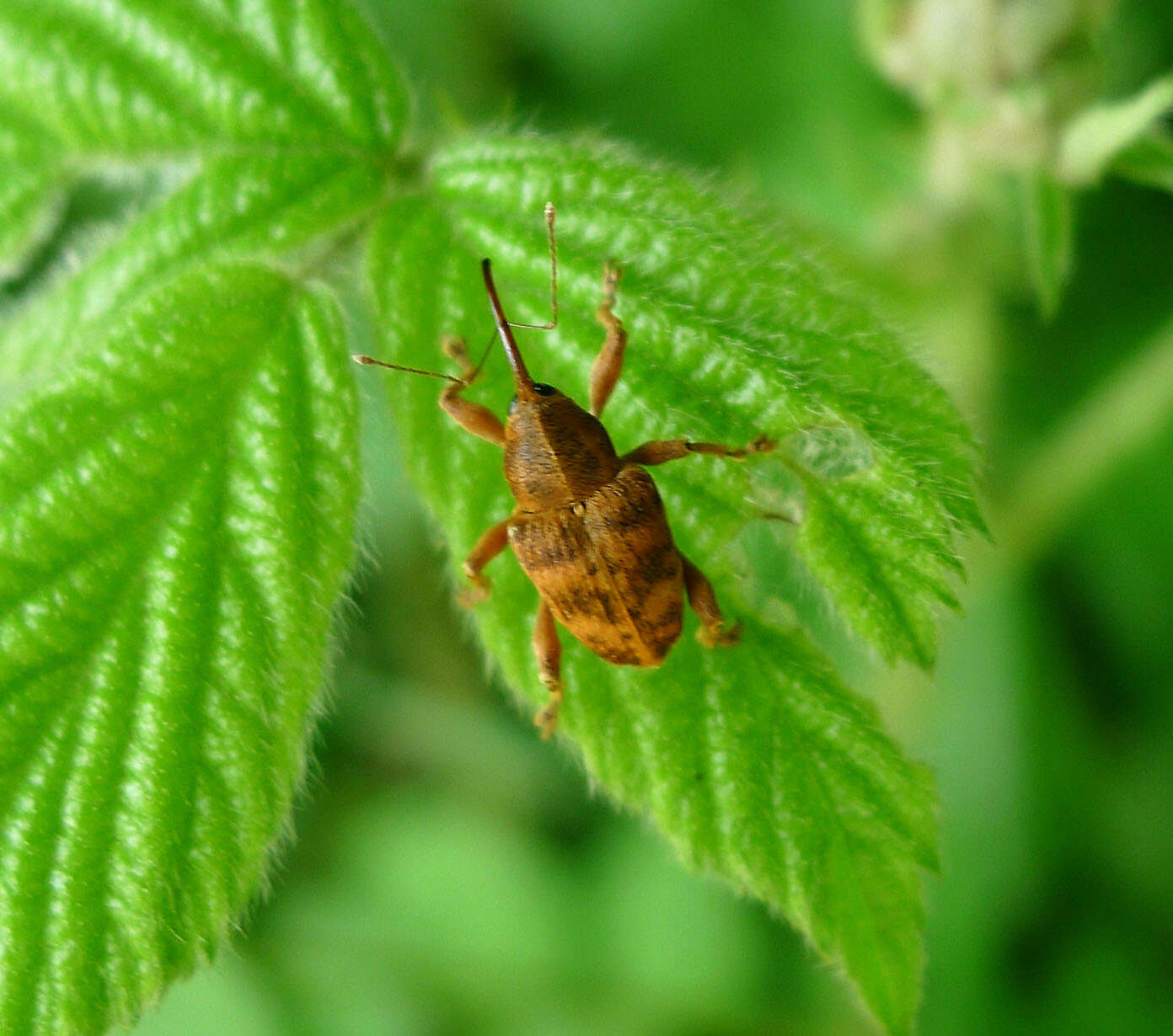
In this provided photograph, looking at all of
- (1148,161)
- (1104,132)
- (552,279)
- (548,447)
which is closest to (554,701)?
(548,447)

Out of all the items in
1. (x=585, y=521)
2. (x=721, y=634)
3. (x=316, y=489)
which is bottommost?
(x=721, y=634)

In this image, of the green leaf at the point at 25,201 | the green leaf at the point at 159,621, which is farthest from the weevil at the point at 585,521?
the green leaf at the point at 25,201

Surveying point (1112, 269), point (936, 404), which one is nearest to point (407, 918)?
point (936, 404)

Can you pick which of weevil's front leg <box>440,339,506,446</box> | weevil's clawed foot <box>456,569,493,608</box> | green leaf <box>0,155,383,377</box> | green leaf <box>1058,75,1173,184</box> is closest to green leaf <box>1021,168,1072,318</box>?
green leaf <box>1058,75,1173,184</box>

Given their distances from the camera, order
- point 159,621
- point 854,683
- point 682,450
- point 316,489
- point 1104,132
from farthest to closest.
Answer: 1. point 854,683
2. point 1104,132
3. point 682,450
4. point 316,489
5. point 159,621

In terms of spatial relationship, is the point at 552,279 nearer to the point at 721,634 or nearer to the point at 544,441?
the point at 544,441

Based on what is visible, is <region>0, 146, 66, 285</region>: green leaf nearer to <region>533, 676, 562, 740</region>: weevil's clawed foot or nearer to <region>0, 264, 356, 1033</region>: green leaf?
<region>0, 264, 356, 1033</region>: green leaf
